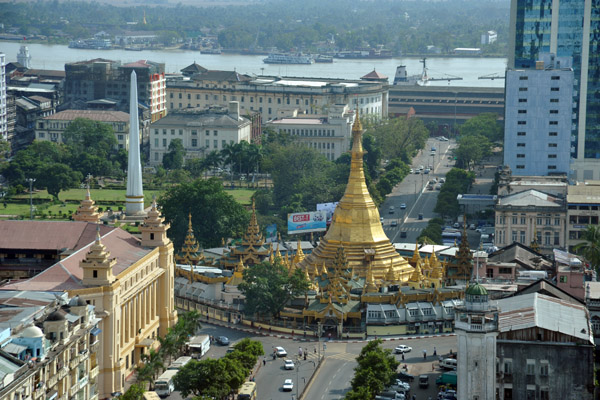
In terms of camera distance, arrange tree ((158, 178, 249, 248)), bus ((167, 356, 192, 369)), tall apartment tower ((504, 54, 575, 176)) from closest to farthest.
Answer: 1. bus ((167, 356, 192, 369))
2. tree ((158, 178, 249, 248))
3. tall apartment tower ((504, 54, 575, 176))

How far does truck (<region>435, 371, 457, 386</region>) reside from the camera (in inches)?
3081

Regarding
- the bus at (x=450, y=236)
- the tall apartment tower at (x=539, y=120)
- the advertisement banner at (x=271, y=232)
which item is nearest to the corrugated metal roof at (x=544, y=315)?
the bus at (x=450, y=236)

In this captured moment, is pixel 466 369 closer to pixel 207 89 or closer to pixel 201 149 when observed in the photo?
pixel 201 149

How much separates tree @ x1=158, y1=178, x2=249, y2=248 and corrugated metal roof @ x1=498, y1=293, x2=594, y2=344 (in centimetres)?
4204

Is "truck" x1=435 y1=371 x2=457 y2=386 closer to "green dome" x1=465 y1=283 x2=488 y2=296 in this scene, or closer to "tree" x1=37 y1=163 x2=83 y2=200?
"green dome" x1=465 y1=283 x2=488 y2=296

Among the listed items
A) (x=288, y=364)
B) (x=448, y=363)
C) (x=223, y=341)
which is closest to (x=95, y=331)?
(x=288, y=364)

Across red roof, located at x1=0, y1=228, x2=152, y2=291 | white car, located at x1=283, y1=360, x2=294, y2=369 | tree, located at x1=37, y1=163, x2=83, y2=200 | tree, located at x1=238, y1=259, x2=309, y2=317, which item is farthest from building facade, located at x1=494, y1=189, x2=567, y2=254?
tree, located at x1=37, y1=163, x2=83, y2=200

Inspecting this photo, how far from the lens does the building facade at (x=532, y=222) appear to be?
363ft

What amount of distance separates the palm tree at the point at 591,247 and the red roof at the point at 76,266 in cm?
2643

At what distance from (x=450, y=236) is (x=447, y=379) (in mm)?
40893

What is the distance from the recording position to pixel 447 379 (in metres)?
78.6

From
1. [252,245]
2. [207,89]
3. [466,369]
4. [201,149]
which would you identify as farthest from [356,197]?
[207,89]

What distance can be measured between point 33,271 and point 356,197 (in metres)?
23.4

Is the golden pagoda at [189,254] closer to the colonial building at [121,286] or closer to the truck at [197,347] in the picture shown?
the colonial building at [121,286]
